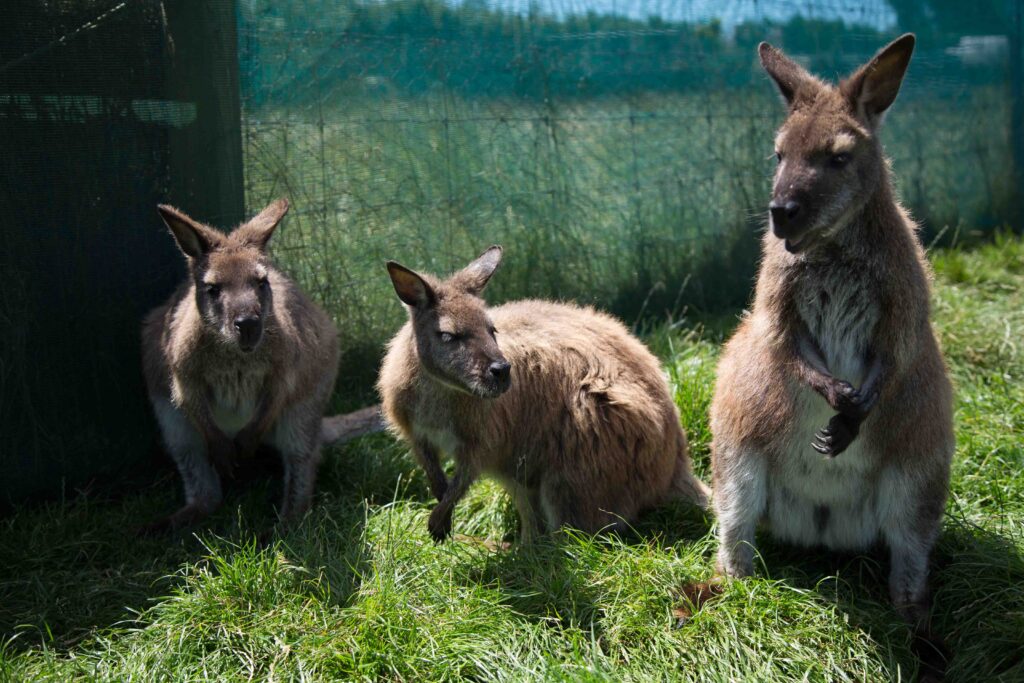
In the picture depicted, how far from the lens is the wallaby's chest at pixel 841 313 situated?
12.4 ft

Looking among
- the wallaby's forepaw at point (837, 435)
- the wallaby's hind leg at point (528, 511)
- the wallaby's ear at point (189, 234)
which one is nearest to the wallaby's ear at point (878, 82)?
the wallaby's forepaw at point (837, 435)

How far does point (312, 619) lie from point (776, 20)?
6.72 metres

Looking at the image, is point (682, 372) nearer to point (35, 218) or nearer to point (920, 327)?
point (920, 327)

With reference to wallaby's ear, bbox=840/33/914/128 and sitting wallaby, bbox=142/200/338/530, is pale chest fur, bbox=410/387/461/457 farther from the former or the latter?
wallaby's ear, bbox=840/33/914/128

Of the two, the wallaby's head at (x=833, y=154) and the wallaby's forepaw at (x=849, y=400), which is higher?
the wallaby's head at (x=833, y=154)

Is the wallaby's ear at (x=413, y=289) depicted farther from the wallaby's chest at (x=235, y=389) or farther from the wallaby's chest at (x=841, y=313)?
the wallaby's chest at (x=841, y=313)

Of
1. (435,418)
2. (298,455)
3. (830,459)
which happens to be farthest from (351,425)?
(830,459)

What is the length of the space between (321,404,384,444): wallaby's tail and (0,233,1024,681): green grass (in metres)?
0.47

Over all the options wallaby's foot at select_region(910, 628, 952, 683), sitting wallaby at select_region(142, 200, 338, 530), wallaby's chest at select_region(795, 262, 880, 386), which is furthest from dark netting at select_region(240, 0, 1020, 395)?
wallaby's foot at select_region(910, 628, 952, 683)

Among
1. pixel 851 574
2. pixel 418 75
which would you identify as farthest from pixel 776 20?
pixel 851 574

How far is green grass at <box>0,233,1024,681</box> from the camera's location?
148 inches

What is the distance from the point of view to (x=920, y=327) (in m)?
3.84

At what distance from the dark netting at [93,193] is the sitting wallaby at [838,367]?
11.0ft

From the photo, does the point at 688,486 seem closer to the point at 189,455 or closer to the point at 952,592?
the point at 952,592
